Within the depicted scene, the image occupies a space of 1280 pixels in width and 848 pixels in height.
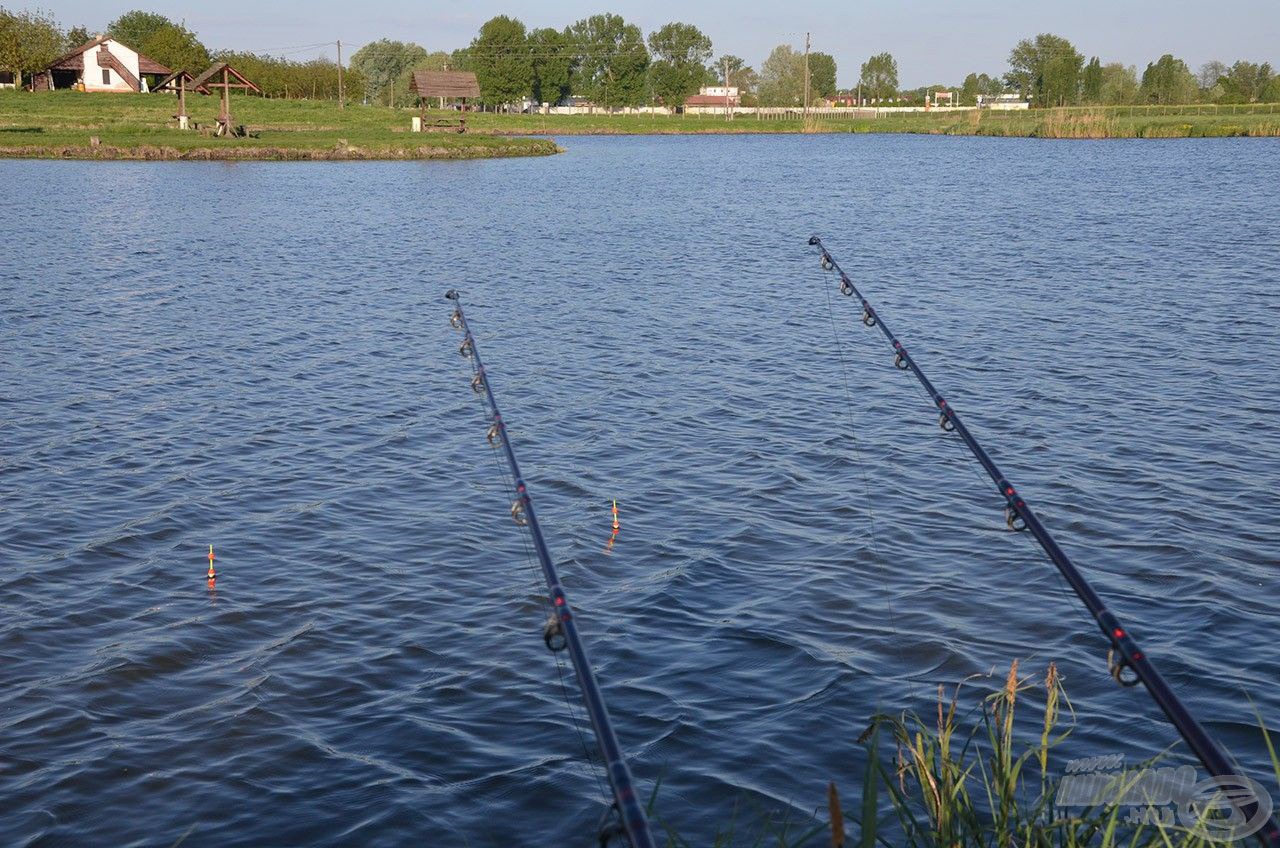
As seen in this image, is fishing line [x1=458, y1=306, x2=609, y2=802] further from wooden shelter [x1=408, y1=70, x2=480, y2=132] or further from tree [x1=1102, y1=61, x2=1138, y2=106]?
tree [x1=1102, y1=61, x2=1138, y2=106]

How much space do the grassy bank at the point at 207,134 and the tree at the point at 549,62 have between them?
262 feet

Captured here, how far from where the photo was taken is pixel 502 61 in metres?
170

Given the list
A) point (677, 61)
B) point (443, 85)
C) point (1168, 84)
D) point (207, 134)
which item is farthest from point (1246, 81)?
point (207, 134)

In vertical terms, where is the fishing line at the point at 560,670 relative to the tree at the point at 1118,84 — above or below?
below

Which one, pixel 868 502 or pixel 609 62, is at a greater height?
pixel 609 62

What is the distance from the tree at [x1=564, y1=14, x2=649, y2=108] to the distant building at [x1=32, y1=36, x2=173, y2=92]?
252 feet

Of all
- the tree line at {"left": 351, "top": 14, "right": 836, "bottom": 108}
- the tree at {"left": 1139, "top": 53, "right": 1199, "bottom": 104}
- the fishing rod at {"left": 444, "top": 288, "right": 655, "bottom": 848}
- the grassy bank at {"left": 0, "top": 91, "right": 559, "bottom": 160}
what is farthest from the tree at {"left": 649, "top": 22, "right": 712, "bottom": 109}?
the fishing rod at {"left": 444, "top": 288, "right": 655, "bottom": 848}

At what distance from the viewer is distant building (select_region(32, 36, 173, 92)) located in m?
115

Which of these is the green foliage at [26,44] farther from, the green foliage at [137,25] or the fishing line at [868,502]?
the fishing line at [868,502]

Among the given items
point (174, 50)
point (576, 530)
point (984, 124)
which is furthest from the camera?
point (174, 50)

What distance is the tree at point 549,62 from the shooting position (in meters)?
179

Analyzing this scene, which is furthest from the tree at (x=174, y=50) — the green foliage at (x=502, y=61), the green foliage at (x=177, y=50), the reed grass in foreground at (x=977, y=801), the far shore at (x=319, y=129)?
the reed grass in foreground at (x=977, y=801)

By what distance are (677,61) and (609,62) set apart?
12.4m

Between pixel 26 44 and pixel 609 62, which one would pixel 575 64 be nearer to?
pixel 609 62
